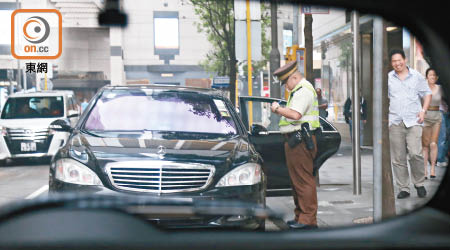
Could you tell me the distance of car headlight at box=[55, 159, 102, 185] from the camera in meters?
2.86

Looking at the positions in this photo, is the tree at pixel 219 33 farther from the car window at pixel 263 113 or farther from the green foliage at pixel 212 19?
the car window at pixel 263 113

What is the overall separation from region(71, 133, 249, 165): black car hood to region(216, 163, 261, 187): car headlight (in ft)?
0.23

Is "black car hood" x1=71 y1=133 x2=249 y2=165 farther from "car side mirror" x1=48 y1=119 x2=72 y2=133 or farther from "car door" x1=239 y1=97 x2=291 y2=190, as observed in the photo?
"car door" x1=239 y1=97 x2=291 y2=190

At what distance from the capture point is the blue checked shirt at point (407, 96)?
7.03ft

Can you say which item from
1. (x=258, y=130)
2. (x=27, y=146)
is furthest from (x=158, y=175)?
(x=27, y=146)

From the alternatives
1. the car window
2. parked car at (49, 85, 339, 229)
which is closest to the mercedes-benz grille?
parked car at (49, 85, 339, 229)

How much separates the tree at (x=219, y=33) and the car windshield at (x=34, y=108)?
11.6 ft

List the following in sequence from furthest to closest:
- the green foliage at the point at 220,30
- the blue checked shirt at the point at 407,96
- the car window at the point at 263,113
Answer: the car window at the point at 263,113 < the blue checked shirt at the point at 407,96 < the green foliage at the point at 220,30

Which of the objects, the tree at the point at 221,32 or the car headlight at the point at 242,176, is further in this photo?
the car headlight at the point at 242,176

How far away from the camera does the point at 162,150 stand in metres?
2.97

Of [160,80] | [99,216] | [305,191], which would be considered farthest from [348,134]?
[99,216]

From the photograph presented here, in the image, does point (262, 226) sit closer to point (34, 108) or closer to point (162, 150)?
point (162, 150)

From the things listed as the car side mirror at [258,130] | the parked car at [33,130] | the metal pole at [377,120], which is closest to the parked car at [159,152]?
the metal pole at [377,120]

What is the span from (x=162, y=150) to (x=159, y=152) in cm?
2
